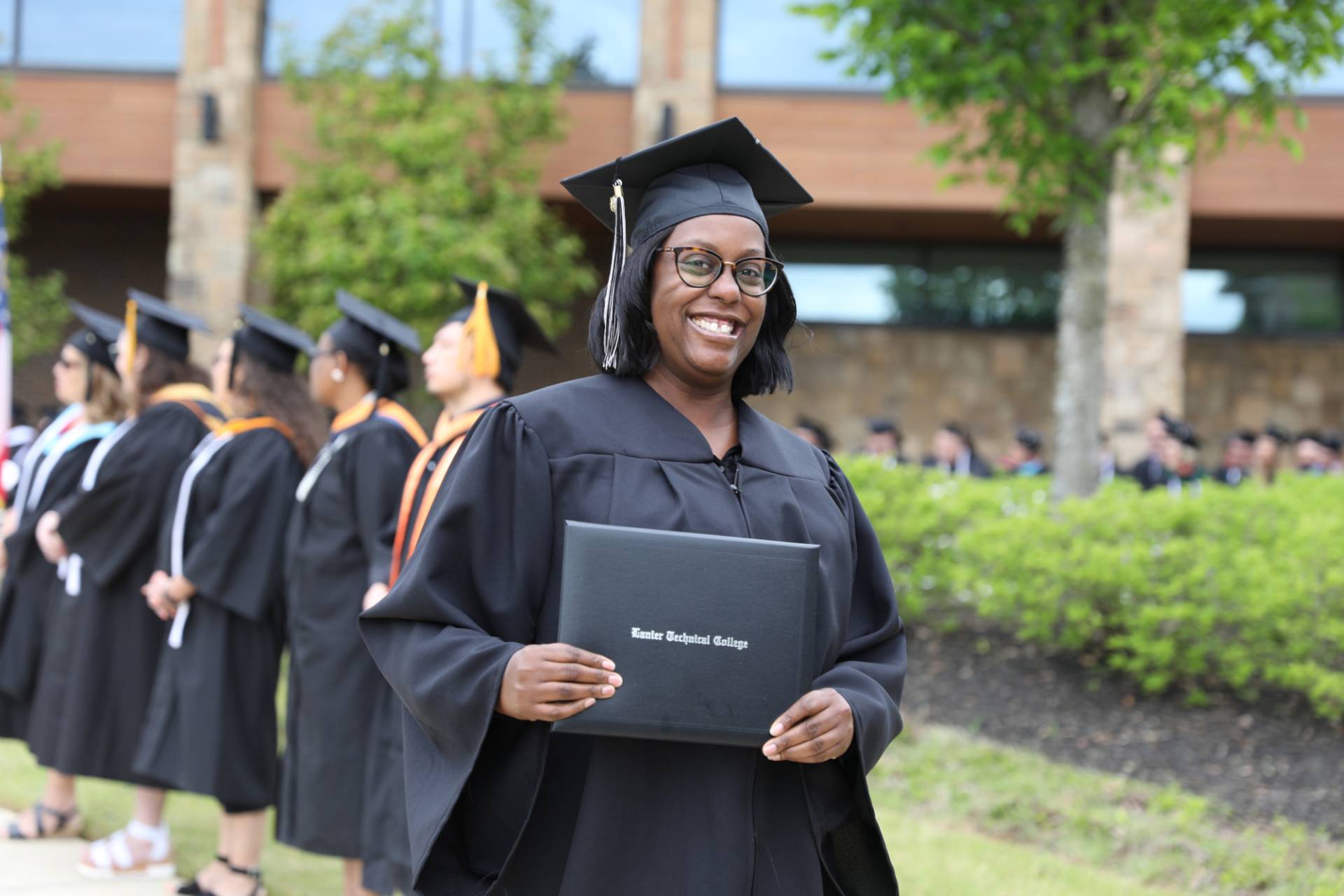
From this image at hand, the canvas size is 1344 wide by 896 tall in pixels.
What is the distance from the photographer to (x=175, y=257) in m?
15.5

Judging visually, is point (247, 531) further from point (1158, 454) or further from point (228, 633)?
point (1158, 454)

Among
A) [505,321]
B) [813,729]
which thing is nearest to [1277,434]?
[505,321]

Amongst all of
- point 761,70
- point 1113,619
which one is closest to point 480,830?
point 1113,619

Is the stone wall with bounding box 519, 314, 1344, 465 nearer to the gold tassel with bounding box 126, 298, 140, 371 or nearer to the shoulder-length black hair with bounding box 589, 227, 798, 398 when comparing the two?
the gold tassel with bounding box 126, 298, 140, 371

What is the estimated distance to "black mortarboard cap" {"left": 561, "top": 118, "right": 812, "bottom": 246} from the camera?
236 centimetres

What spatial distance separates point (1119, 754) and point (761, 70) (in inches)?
421

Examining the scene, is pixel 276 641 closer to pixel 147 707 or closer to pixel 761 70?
pixel 147 707

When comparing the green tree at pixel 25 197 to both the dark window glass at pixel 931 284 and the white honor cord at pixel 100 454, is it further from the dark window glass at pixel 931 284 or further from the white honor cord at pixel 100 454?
the white honor cord at pixel 100 454

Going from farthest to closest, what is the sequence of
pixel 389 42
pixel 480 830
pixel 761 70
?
1. pixel 761 70
2. pixel 389 42
3. pixel 480 830

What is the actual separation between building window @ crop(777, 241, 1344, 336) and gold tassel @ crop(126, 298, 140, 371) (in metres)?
12.2

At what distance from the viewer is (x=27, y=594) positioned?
5984mm

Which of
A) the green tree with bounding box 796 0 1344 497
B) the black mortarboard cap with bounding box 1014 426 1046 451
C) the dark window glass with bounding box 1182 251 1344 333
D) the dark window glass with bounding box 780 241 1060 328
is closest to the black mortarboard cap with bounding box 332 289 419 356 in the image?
the green tree with bounding box 796 0 1344 497

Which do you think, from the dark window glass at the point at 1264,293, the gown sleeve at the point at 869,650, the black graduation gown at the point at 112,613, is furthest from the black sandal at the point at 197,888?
the dark window glass at the point at 1264,293

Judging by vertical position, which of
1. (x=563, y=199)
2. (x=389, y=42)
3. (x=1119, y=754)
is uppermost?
(x=389, y=42)
